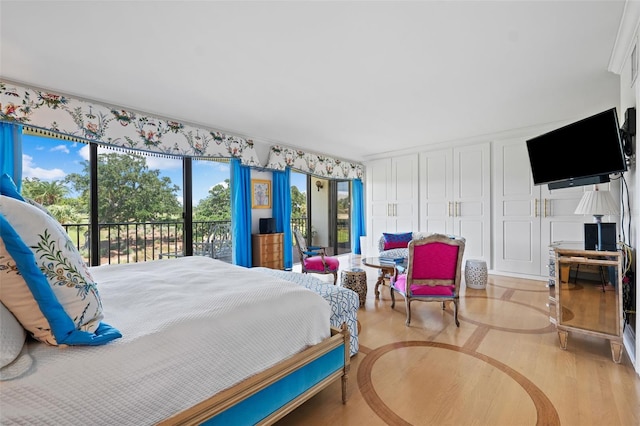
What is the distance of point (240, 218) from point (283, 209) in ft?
3.17

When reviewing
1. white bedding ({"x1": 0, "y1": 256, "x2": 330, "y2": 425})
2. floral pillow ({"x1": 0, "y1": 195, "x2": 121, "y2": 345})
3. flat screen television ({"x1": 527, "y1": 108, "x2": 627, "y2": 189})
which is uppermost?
flat screen television ({"x1": 527, "y1": 108, "x2": 627, "y2": 189})

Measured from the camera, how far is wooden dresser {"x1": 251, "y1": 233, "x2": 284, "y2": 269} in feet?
16.1

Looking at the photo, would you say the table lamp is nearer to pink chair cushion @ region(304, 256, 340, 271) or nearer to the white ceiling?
the white ceiling

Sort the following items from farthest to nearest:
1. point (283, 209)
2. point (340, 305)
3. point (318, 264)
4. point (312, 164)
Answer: point (312, 164) < point (283, 209) < point (318, 264) < point (340, 305)

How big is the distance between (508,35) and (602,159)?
1367 mm

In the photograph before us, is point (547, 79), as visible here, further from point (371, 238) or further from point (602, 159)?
point (371, 238)

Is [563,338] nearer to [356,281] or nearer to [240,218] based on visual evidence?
[356,281]

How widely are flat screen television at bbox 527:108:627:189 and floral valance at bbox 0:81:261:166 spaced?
13.6 feet

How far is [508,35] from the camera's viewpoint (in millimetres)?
2262

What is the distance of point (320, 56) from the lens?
255 cm

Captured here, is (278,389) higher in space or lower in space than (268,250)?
lower

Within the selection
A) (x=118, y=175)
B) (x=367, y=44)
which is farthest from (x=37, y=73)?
(x=367, y=44)

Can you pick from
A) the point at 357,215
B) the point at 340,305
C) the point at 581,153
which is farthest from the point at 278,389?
the point at 357,215

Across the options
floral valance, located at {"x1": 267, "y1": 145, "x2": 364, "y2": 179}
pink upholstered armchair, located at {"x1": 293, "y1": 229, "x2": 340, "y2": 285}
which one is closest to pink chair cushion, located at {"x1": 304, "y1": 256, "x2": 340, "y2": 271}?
pink upholstered armchair, located at {"x1": 293, "y1": 229, "x2": 340, "y2": 285}
